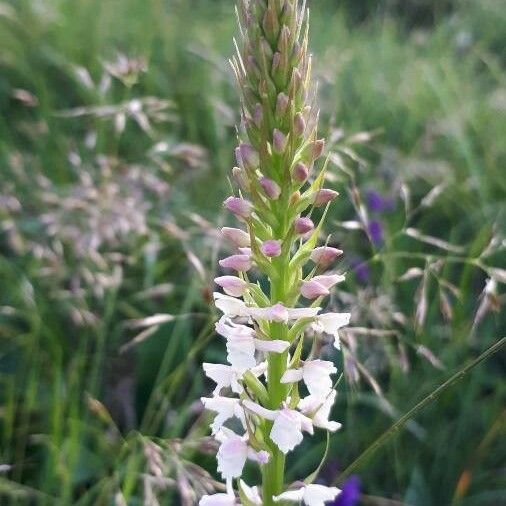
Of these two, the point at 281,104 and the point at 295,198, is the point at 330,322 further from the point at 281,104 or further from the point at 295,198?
the point at 281,104

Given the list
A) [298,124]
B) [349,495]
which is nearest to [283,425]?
[298,124]

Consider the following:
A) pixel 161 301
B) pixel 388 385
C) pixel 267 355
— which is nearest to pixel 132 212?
pixel 161 301

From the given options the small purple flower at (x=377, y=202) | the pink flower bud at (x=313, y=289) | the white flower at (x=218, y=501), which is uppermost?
the small purple flower at (x=377, y=202)

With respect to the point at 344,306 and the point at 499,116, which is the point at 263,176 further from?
the point at 499,116

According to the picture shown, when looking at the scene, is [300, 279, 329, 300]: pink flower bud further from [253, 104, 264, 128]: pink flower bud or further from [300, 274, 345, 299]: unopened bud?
[253, 104, 264, 128]: pink flower bud

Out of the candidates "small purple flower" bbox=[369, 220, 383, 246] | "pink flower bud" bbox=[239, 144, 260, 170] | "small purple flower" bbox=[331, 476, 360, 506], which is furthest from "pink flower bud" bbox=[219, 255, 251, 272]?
"small purple flower" bbox=[369, 220, 383, 246]

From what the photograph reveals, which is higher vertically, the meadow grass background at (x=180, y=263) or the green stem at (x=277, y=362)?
the meadow grass background at (x=180, y=263)

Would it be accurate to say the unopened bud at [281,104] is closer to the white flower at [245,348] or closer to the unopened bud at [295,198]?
the unopened bud at [295,198]

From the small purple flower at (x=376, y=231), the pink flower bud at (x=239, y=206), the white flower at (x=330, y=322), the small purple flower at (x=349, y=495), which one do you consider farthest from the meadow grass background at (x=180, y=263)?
the pink flower bud at (x=239, y=206)
